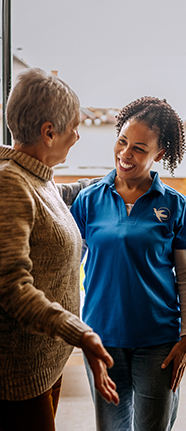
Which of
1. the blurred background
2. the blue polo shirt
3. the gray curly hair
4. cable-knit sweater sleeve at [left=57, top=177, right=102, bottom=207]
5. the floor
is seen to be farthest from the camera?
the floor

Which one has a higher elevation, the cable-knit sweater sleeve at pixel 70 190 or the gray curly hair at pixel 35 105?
the gray curly hair at pixel 35 105

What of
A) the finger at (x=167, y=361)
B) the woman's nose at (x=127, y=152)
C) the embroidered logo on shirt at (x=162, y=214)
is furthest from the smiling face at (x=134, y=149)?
the finger at (x=167, y=361)

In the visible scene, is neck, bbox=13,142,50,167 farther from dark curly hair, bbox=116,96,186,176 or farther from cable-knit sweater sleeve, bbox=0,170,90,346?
dark curly hair, bbox=116,96,186,176

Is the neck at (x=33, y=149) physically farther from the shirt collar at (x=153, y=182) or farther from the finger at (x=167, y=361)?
the finger at (x=167, y=361)

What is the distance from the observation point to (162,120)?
1.40 m

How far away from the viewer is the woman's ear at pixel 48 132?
970 mm

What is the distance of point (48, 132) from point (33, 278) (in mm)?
373

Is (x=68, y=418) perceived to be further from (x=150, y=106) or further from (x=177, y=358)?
(x=150, y=106)

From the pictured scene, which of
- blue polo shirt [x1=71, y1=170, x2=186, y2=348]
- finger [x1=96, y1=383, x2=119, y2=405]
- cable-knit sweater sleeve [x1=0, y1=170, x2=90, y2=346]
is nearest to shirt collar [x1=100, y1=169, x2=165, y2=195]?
blue polo shirt [x1=71, y1=170, x2=186, y2=348]

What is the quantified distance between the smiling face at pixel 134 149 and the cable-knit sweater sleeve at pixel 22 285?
0.57 m

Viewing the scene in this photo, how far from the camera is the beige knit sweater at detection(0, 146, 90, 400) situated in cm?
81

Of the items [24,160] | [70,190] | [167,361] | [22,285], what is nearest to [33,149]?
[24,160]

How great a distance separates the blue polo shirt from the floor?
123 cm

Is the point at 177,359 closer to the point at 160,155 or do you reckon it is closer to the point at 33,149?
the point at 160,155
